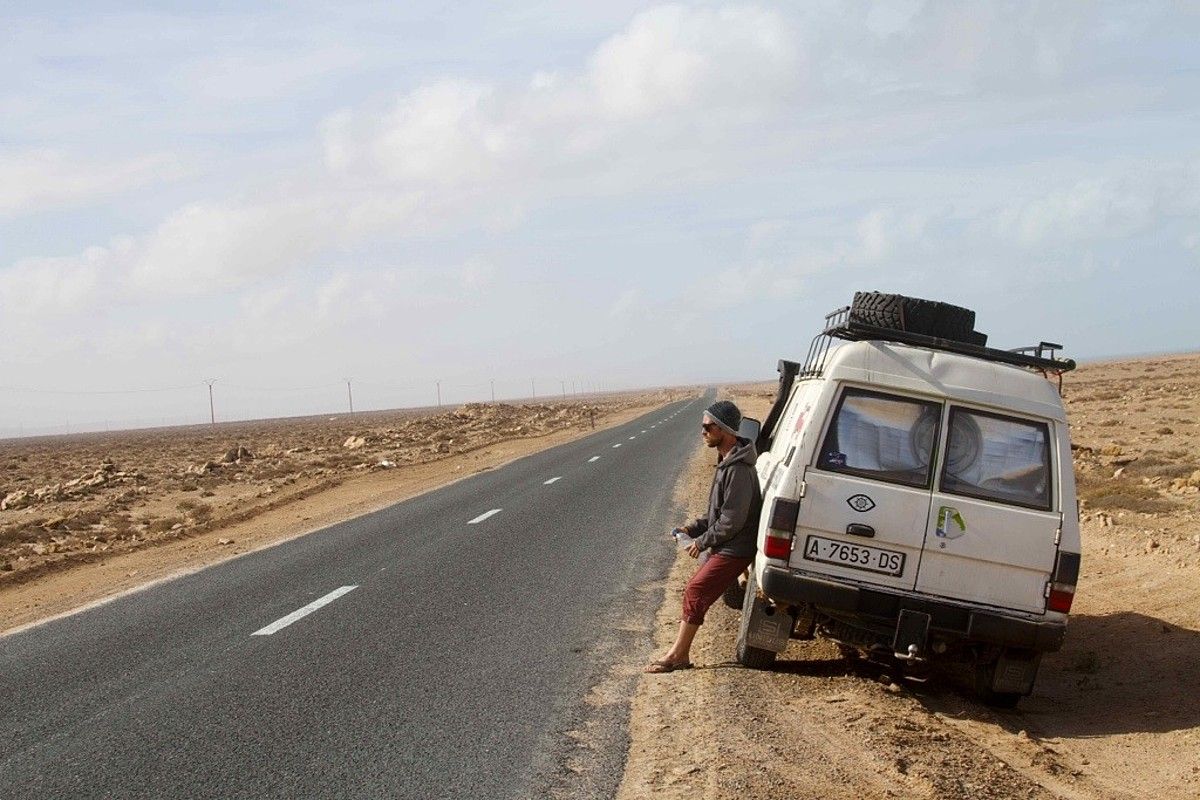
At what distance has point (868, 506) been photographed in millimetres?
6758

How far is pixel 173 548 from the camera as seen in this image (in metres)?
16.9

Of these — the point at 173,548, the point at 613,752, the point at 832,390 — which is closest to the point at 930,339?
the point at 832,390

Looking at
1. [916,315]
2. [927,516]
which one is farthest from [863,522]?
[916,315]

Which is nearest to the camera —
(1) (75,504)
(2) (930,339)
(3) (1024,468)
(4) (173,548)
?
(3) (1024,468)

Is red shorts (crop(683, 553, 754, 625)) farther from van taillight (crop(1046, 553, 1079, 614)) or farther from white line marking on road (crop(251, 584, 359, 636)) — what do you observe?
white line marking on road (crop(251, 584, 359, 636))

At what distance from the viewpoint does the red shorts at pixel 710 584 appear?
7.34 meters

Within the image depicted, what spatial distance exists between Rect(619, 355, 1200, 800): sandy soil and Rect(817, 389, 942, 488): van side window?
147 cm

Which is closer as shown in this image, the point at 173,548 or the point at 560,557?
the point at 560,557

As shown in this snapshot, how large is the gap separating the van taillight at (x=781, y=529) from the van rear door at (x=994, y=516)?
32.6 inches

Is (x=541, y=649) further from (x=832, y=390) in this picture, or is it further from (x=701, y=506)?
(x=701, y=506)

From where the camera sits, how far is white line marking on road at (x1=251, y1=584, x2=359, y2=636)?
884 cm

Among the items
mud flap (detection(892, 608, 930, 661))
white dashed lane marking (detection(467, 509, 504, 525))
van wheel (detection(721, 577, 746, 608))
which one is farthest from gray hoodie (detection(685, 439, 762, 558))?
white dashed lane marking (detection(467, 509, 504, 525))

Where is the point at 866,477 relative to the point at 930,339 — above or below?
below

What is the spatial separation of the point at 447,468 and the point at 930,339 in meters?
26.3
